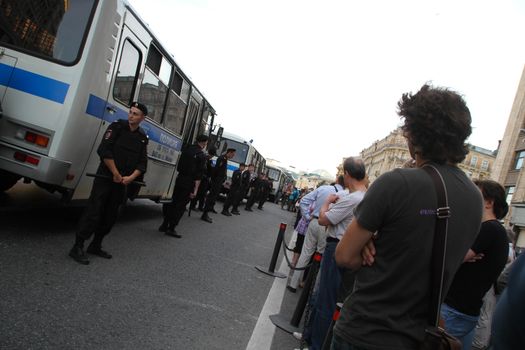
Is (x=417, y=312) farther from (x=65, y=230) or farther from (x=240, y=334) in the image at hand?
(x=65, y=230)

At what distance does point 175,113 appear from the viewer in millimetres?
9594

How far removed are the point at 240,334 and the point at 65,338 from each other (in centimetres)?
168

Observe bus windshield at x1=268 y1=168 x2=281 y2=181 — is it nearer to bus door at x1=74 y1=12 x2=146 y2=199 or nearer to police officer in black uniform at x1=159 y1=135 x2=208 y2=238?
police officer in black uniform at x1=159 y1=135 x2=208 y2=238

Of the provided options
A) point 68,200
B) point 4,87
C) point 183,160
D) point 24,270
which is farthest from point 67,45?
point 183,160

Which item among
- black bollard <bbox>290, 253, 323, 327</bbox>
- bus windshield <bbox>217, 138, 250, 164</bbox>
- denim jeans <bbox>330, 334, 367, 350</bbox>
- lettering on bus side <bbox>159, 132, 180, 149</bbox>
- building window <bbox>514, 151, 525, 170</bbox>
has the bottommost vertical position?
black bollard <bbox>290, 253, 323, 327</bbox>

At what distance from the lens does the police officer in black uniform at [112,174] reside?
5.39 m

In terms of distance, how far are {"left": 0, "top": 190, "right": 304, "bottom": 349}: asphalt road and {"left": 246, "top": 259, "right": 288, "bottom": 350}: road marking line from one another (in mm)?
59

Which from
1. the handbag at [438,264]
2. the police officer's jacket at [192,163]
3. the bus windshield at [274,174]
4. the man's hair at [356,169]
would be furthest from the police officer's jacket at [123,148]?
the bus windshield at [274,174]

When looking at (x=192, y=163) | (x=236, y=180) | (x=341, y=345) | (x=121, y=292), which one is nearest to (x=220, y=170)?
(x=236, y=180)

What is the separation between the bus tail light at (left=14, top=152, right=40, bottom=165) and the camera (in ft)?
18.0

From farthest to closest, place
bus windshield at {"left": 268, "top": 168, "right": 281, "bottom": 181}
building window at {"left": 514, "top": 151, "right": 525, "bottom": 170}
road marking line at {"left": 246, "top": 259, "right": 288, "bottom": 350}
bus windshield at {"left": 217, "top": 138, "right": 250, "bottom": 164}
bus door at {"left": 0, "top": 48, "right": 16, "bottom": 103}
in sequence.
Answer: bus windshield at {"left": 268, "top": 168, "right": 281, "bottom": 181} → building window at {"left": 514, "top": 151, "right": 525, "bottom": 170} → bus windshield at {"left": 217, "top": 138, "right": 250, "bottom": 164} → bus door at {"left": 0, "top": 48, "right": 16, "bottom": 103} → road marking line at {"left": 246, "top": 259, "right": 288, "bottom": 350}

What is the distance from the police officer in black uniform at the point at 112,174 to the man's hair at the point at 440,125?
4213 mm

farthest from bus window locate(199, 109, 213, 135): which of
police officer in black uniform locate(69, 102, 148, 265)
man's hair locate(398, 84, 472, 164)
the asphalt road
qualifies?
man's hair locate(398, 84, 472, 164)

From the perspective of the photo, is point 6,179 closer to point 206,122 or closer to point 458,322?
point 458,322
